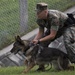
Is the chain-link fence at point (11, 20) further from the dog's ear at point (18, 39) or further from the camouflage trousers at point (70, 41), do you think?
the camouflage trousers at point (70, 41)

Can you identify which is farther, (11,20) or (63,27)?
(11,20)

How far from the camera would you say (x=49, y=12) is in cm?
1034

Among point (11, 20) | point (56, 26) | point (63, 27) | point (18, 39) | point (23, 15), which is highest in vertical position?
point (56, 26)

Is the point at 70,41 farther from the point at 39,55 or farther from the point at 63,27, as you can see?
the point at 39,55

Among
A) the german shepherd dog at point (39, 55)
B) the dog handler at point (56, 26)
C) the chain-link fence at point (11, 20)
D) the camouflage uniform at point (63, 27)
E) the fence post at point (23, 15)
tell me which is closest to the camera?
the dog handler at point (56, 26)

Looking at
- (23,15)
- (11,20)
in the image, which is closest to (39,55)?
(23,15)

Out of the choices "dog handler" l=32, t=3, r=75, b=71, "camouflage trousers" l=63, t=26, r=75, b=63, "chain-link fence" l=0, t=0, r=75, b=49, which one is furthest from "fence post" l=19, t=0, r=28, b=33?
"camouflage trousers" l=63, t=26, r=75, b=63

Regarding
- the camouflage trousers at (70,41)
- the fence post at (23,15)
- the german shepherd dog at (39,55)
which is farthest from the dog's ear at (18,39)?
the fence post at (23,15)

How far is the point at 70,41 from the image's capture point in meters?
10.5

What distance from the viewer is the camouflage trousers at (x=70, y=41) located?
34.4 feet

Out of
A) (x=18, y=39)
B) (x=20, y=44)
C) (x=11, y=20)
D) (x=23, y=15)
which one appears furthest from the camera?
(x=11, y=20)

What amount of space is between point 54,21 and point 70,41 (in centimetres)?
62

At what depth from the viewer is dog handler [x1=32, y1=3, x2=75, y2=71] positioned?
1020cm

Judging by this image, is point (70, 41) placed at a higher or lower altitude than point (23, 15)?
higher
